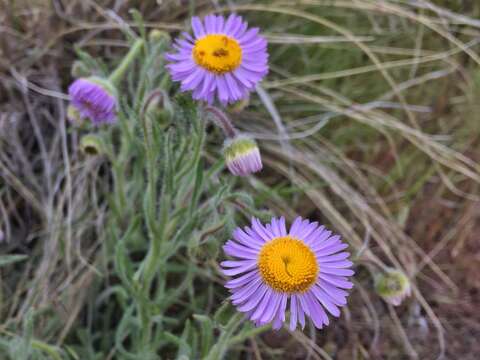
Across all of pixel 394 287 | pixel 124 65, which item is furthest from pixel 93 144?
pixel 394 287

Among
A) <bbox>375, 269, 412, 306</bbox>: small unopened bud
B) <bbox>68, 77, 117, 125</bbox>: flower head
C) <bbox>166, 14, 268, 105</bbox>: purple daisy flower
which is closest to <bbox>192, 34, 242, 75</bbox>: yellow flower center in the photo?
<bbox>166, 14, 268, 105</bbox>: purple daisy flower

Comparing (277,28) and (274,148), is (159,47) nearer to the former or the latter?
(274,148)

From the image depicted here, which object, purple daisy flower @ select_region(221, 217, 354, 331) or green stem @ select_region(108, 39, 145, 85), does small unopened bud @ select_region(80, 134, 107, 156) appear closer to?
green stem @ select_region(108, 39, 145, 85)

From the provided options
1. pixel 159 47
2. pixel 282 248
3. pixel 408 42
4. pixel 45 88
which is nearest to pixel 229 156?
pixel 282 248

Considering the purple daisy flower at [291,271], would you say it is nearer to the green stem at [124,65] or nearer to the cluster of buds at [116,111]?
the cluster of buds at [116,111]

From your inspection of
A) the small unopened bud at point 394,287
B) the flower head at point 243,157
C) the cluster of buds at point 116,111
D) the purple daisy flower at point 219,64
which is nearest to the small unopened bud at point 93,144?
the cluster of buds at point 116,111

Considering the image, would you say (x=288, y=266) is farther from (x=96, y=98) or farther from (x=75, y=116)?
(x=75, y=116)

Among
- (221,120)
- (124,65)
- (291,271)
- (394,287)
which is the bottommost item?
Answer: (291,271)
